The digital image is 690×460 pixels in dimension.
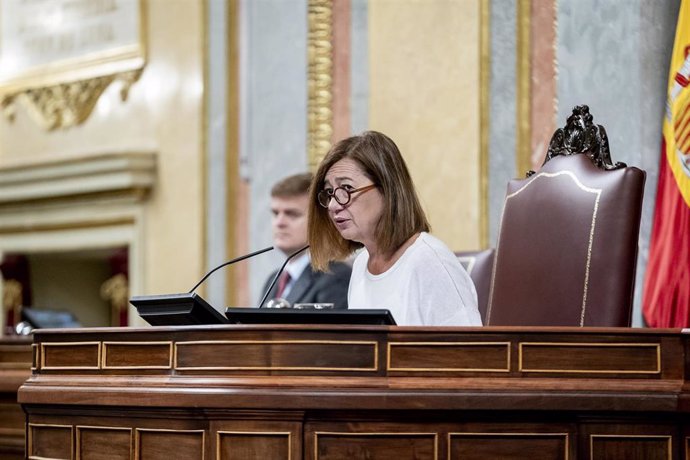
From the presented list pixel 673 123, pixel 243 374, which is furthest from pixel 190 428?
pixel 673 123

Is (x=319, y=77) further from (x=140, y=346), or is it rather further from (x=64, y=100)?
(x=140, y=346)

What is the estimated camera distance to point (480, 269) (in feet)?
15.4

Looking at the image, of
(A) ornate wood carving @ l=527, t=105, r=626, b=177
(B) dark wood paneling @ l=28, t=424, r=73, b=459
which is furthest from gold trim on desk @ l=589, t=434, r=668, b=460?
(B) dark wood paneling @ l=28, t=424, r=73, b=459

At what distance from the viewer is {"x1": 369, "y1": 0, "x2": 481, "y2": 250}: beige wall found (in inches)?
245

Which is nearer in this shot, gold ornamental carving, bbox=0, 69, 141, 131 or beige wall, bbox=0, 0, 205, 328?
beige wall, bbox=0, 0, 205, 328

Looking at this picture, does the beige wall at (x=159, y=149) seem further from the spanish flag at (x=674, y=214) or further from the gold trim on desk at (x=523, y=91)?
the spanish flag at (x=674, y=214)

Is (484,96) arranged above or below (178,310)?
above

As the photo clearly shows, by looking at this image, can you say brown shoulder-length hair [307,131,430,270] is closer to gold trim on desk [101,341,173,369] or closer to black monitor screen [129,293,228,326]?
black monitor screen [129,293,228,326]

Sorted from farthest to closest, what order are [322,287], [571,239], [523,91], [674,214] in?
1. [523,91]
2. [322,287]
3. [674,214]
4. [571,239]

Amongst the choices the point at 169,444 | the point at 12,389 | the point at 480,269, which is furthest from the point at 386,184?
the point at 12,389

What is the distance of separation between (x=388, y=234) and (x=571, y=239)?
0.50m

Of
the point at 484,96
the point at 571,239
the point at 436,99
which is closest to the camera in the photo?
the point at 571,239

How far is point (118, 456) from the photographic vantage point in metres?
3.10

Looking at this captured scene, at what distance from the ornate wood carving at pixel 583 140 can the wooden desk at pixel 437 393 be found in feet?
3.16
